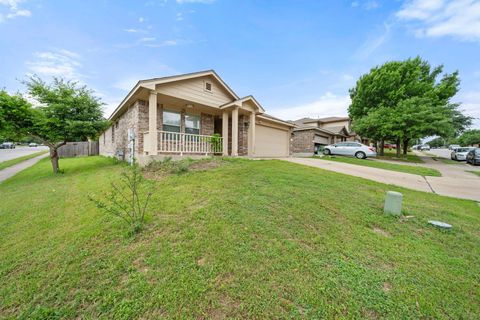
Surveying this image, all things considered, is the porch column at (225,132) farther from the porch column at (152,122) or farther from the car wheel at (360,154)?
the car wheel at (360,154)

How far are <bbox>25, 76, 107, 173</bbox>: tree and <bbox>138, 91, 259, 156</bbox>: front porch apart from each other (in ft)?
11.0

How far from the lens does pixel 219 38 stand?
12.2 m

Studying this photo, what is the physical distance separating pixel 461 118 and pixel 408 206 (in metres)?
27.6

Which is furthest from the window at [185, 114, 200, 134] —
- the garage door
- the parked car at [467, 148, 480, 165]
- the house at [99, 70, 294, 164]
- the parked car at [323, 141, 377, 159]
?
the parked car at [467, 148, 480, 165]

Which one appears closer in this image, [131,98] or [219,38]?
[131,98]

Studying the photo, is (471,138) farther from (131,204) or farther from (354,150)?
(131,204)

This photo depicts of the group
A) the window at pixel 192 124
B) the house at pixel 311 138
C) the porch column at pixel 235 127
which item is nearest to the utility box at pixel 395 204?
the porch column at pixel 235 127

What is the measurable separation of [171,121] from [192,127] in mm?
1203

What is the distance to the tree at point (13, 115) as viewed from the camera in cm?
786

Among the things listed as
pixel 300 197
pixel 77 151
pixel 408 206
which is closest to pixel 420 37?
pixel 408 206

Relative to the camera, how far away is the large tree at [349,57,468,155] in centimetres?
1656

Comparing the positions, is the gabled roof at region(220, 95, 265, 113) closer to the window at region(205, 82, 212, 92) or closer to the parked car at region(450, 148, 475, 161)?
the window at region(205, 82, 212, 92)

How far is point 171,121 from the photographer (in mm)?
9859

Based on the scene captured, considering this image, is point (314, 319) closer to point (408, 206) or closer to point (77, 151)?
point (408, 206)
